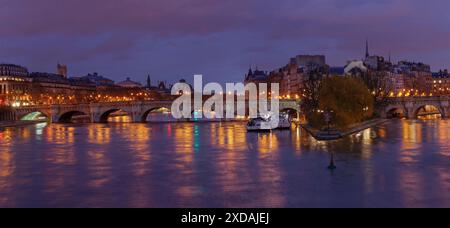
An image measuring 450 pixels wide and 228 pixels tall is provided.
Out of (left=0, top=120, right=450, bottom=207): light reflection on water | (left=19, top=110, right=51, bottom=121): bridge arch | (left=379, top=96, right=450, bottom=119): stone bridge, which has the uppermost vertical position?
(left=379, top=96, right=450, bottom=119): stone bridge

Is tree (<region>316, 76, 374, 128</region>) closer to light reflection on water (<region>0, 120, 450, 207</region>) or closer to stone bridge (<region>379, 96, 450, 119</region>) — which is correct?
light reflection on water (<region>0, 120, 450, 207</region>)

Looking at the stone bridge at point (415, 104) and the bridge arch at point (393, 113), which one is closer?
the stone bridge at point (415, 104)

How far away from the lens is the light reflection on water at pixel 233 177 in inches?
868

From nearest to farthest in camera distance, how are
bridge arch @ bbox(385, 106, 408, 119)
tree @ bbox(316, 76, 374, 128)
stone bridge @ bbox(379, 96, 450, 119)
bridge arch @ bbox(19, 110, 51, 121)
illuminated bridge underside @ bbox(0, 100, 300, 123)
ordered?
tree @ bbox(316, 76, 374, 128) → stone bridge @ bbox(379, 96, 450, 119) → bridge arch @ bbox(385, 106, 408, 119) → illuminated bridge underside @ bbox(0, 100, 300, 123) → bridge arch @ bbox(19, 110, 51, 121)

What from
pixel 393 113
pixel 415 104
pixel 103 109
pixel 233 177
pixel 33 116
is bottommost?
pixel 233 177

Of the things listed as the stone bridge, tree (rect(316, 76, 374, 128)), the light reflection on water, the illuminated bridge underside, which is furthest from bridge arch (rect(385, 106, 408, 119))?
the light reflection on water

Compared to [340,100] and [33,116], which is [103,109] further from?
[340,100]

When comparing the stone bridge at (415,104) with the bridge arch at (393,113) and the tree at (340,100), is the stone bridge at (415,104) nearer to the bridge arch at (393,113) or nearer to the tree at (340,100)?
the bridge arch at (393,113)

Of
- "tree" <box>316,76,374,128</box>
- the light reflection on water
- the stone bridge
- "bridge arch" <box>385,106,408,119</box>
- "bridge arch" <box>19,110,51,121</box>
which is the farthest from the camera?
"bridge arch" <box>19,110,51,121</box>

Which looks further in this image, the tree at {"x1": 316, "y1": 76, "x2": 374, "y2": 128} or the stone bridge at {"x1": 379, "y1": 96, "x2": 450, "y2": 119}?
the stone bridge at {"x1": 379, "y1": 96, "x2": 450, "y2": 119}

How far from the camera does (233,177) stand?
93.1ft

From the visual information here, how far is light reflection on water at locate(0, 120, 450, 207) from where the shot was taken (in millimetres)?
22047

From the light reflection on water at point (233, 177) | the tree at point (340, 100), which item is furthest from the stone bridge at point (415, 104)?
the light reflection on water at point (233, 177)

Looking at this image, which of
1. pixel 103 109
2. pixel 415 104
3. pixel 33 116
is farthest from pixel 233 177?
pixel 33 116
